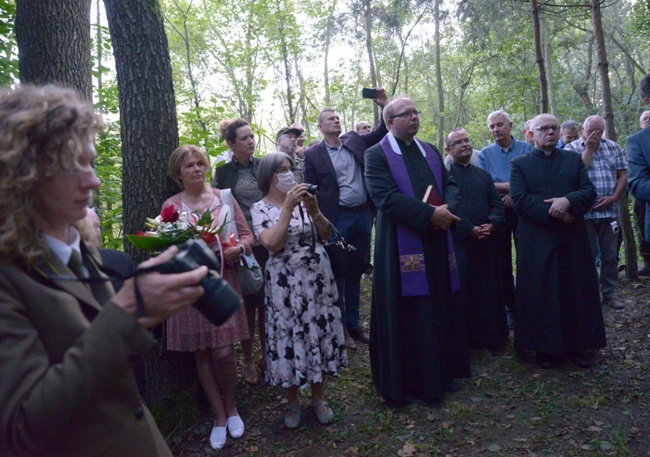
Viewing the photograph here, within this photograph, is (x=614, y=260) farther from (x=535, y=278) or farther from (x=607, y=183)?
(x=535, y=278)

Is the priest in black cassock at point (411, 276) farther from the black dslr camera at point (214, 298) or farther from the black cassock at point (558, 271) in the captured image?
the black dslr camera at point (214, 298)

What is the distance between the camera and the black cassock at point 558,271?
4754mm

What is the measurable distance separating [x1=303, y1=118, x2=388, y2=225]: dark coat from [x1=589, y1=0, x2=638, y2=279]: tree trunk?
10.9 feet

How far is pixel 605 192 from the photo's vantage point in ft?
19.8

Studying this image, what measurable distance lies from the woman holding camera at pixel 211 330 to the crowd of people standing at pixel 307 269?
1 centimetres

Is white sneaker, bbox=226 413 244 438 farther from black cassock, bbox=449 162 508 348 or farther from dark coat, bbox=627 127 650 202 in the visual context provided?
dark coat, bbox=627 127 650 202

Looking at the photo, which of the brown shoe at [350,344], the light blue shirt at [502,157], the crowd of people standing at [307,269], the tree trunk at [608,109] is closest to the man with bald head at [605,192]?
the crowd of people standing at [307,269]

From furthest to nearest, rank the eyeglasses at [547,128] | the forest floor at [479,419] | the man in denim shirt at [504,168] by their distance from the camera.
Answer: the man in denim shirt at [504,168]
the eyeglasses at [547,128]
the forest floor at [479,419]

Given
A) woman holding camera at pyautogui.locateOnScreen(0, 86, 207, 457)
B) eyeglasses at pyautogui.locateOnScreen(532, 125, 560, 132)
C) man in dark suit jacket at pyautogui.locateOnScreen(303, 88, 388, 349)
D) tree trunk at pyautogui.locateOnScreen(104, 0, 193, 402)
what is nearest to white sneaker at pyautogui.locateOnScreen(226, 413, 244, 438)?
tree trunk at pyautogui.locateOnScreen(104, 0, 193, 402)

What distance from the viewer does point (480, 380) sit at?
Answer: 15.2 feet

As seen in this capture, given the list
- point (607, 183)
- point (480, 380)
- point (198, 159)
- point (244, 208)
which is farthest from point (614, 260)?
point (198, 159)

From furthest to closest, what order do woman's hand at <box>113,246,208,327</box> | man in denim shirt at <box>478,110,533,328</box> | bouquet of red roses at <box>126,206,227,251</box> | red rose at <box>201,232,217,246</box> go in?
man in denim shirt at <box>478,110,533,328</box> < red rose at <box>201,232,217,246</box> < bouquet of red roses at <box>126,206,227,251</box> < woman's hand at <box>113,246,208,327</box>

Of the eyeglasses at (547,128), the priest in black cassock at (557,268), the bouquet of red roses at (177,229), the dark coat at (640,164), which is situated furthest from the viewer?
the eyeglasses at (547,128)

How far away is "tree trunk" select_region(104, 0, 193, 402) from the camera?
404 cm
